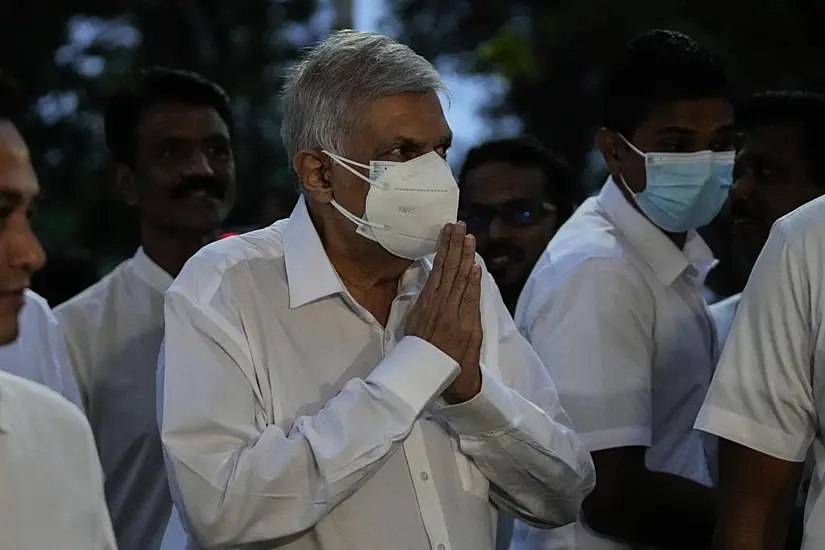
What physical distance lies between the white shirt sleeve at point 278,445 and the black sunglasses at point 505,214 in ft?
7.07

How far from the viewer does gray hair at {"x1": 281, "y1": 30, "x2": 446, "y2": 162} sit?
11.3ft

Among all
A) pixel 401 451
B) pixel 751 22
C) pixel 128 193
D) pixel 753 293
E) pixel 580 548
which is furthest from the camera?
pixel 751 22

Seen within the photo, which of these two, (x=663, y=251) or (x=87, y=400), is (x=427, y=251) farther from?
(x=87, y=400)

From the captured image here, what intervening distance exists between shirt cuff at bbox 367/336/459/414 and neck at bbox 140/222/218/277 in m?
1.94

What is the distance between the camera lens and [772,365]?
3104 millimetres

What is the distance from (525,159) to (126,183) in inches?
55.7

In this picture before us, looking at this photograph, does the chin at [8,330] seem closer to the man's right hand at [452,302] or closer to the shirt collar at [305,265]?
the shirt collar at [305,265]

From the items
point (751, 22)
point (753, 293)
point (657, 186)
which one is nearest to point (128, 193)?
point (657, 186)

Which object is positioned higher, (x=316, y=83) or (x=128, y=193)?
(x=316, y=83)

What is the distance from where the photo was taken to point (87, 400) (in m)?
4.76

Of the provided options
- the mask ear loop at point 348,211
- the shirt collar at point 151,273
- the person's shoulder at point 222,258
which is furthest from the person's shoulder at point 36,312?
the mask ear loop at point 348,211

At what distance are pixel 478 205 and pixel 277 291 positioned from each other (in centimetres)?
205

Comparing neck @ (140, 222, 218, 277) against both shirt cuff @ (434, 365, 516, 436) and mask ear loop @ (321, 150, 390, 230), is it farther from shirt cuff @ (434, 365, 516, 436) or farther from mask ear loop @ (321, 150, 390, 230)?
shirt cuff @ (434, 365, 516, 436)

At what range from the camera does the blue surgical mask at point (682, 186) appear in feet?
14.8
